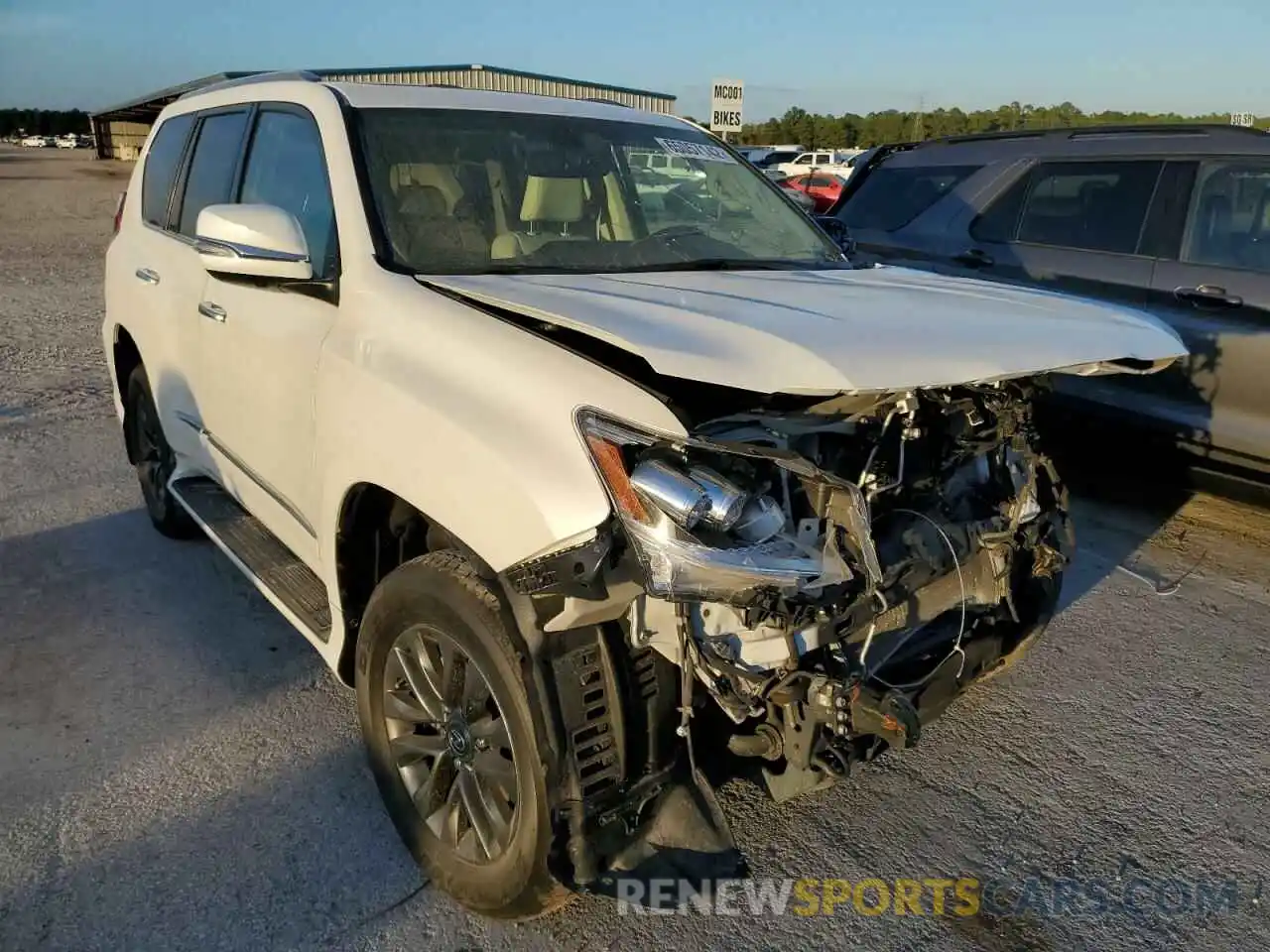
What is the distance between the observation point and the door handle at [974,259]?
613 cm

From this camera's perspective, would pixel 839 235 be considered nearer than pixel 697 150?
No

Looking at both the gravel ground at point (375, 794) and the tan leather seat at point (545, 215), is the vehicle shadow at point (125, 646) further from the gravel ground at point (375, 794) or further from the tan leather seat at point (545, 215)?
the tan leather seat at point (545, 215)

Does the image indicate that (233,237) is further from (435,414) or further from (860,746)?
(860,746)

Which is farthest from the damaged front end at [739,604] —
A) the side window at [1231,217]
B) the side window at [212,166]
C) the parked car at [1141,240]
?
the side window at [1231,217]

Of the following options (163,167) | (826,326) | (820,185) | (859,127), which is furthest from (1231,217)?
(859,127)

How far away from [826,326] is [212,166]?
9.78 feet

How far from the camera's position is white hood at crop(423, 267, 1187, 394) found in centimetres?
201

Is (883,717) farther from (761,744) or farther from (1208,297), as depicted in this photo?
(1208,297)

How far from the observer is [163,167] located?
4.61m

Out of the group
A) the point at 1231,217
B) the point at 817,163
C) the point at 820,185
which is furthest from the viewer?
the point at 817,163

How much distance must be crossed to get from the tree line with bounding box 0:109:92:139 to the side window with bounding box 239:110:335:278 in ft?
416

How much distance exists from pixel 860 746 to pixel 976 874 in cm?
73

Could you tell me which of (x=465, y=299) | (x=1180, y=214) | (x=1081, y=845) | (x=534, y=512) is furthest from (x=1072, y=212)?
(x=534, y=512)

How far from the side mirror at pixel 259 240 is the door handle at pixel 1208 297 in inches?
174
